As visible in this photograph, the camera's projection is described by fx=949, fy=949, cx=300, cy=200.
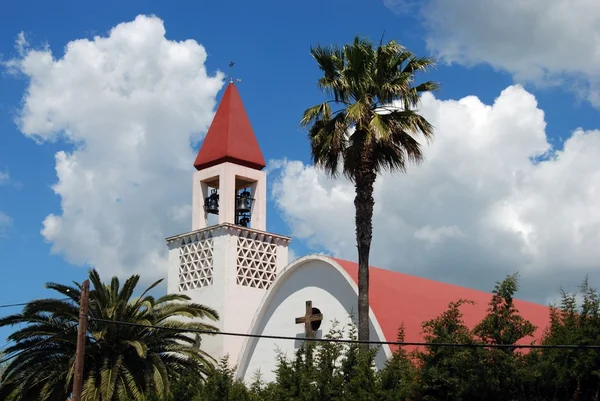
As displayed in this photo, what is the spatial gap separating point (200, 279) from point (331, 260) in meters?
8.01

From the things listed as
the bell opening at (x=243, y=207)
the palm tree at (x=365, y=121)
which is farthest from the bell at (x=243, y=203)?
the palm tree at (x=365, y=121)

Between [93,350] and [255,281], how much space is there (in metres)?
8.51

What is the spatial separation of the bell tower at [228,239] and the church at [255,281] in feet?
0.13

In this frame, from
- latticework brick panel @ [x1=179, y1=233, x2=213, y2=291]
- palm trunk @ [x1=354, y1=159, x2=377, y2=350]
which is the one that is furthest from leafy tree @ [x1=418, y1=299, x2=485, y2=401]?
latticework brick panel @ [x1=179, y1=233, x2=213, y2=291]

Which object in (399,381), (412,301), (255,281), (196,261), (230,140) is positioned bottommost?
(399,381)

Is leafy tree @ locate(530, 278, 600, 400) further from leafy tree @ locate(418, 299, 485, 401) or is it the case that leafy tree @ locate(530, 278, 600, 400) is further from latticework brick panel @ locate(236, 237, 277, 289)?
latticework brick panel @ locate(236, 237, 277, 289)

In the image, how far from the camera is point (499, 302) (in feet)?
75.8

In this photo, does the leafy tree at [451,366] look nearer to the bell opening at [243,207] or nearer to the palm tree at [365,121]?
the palm tree at [365,121]

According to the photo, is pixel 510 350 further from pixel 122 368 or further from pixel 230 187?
pixel 230 187

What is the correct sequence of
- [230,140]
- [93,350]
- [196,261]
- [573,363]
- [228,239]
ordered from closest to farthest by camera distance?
[573,363], [93,350], [228,239], [196,261], [230,140]

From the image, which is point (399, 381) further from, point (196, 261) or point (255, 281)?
point (196, 261)

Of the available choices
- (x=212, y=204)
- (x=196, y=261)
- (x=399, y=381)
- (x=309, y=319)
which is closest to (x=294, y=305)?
(x=309, y=319)

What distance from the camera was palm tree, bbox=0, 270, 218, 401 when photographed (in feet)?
95.8

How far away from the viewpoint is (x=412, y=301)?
3012 cm
